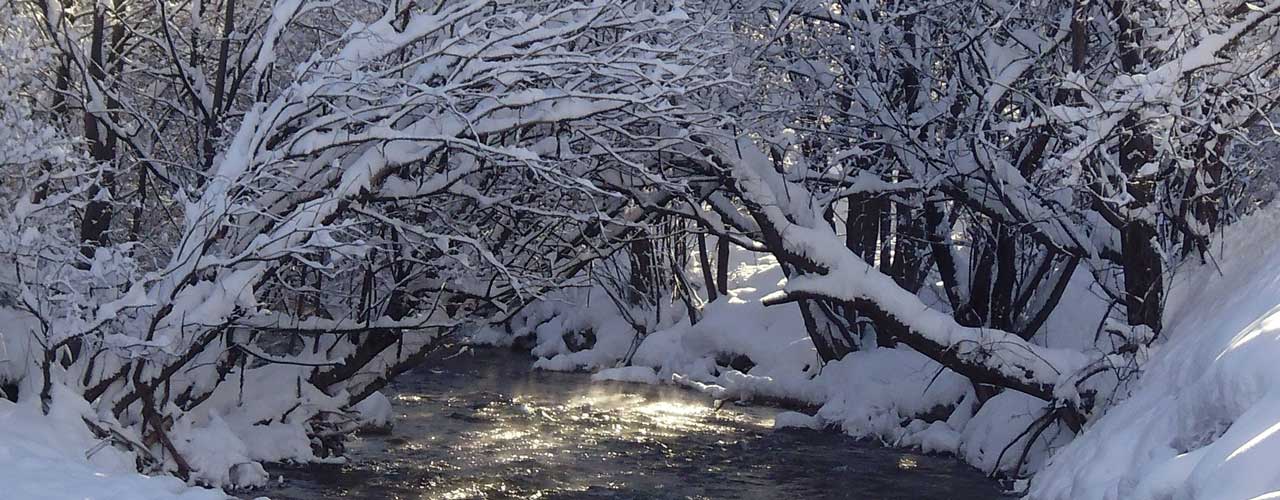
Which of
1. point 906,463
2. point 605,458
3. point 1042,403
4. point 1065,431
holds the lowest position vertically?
point 906,463

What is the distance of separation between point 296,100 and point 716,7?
206 inches

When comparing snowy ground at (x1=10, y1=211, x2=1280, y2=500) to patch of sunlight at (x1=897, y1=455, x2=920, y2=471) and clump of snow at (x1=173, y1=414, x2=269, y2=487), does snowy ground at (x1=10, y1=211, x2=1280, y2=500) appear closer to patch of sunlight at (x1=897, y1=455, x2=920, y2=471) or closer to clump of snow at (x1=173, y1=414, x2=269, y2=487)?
clump of snow at (x1=173, y1=414, x2=269, y2=487)

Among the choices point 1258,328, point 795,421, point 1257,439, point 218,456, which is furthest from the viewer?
point 795,421

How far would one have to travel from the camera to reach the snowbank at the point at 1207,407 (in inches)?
207

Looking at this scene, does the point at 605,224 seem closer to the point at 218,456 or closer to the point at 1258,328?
the point at 218,456

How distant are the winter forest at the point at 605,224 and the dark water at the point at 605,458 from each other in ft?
0.27

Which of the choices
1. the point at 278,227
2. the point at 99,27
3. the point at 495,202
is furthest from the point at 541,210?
the point at 99,27

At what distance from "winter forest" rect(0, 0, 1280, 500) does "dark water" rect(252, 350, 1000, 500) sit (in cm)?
8

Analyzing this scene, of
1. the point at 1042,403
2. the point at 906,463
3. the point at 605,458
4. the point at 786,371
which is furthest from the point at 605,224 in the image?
the point at 786,371

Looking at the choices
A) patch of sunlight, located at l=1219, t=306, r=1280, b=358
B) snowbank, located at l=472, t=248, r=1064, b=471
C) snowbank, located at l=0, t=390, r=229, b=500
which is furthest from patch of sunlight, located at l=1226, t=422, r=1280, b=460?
snowbank, located at l=472, t=248, r=1064, b=471

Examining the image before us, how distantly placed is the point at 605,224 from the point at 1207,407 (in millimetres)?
7699

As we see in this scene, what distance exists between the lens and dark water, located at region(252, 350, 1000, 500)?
12.0 metres

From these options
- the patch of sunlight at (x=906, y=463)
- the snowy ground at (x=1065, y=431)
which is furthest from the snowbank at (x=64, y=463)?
the patch of sunlight at (x=906, y=463)

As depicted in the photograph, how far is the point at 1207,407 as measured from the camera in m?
6.50
